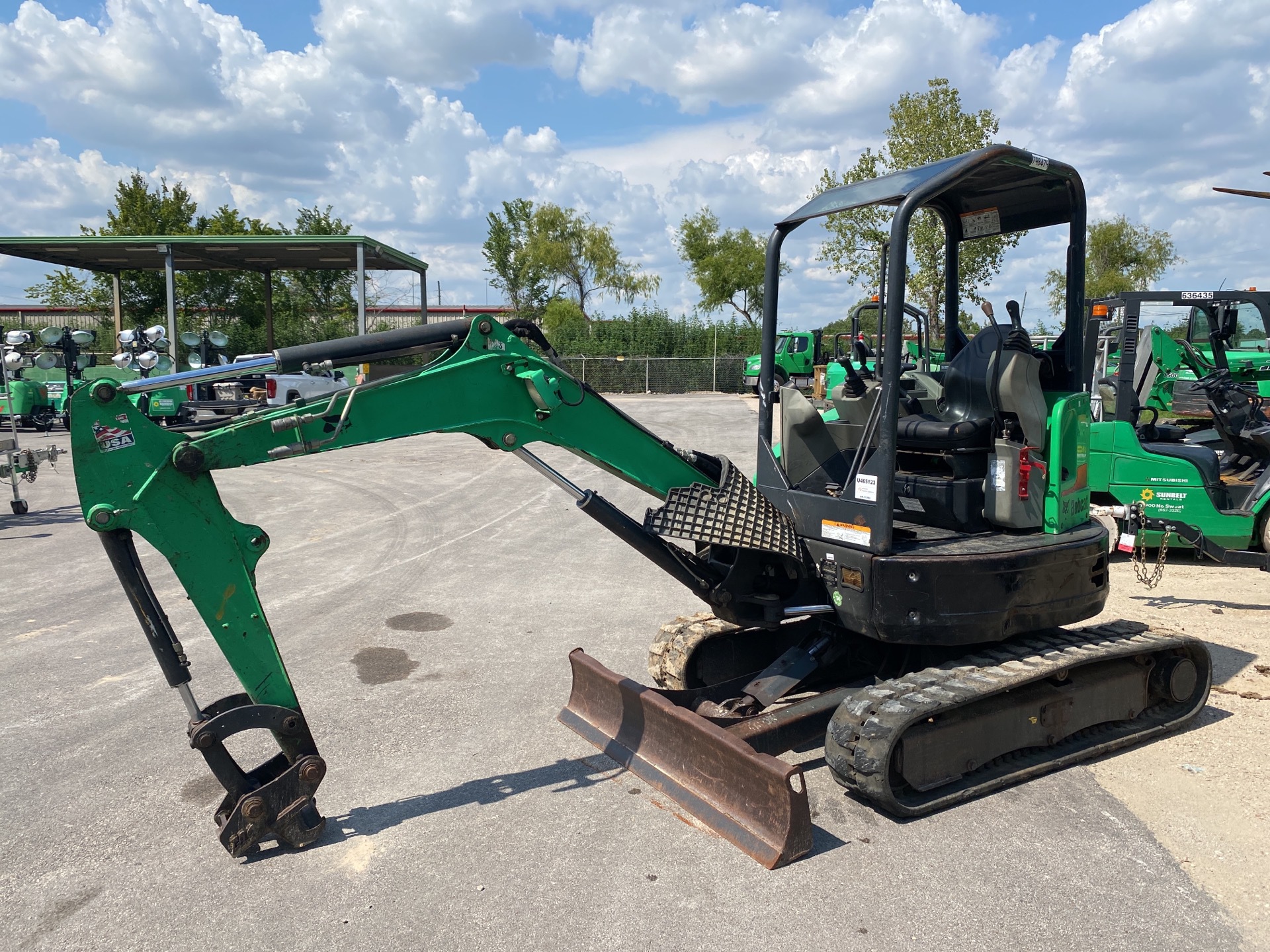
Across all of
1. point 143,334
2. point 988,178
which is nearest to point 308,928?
point 988,178

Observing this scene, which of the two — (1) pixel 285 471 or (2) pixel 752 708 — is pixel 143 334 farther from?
(2) pixel 752 708

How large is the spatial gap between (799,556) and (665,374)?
3713 centimetres

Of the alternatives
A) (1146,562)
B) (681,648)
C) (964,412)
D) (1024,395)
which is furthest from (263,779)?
(1146,562)

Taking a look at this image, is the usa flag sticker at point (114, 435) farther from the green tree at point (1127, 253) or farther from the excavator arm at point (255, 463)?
the green tree at point (1127, 253)

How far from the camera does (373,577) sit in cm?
897

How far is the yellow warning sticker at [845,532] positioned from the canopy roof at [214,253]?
76.5 ft

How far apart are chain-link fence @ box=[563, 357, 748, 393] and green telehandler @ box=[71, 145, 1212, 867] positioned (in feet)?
116

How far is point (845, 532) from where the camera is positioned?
15.3 feet

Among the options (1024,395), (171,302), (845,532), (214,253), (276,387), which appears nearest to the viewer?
(845,532)

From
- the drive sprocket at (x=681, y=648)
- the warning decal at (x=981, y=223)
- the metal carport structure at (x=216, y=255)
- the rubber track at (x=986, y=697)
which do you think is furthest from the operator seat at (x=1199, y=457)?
the metal carport structure at (x=216, y=255)

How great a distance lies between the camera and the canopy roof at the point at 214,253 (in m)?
26.9

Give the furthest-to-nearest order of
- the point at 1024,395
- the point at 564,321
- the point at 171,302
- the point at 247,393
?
the point at 564,321 → the point at 171,302 → the point at 247,393 → the point at 1024,395

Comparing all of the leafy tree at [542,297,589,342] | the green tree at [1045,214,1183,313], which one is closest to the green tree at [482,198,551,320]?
the leafy tree at [542,297,589,342]

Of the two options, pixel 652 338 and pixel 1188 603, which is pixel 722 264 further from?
pixel 1188 603
